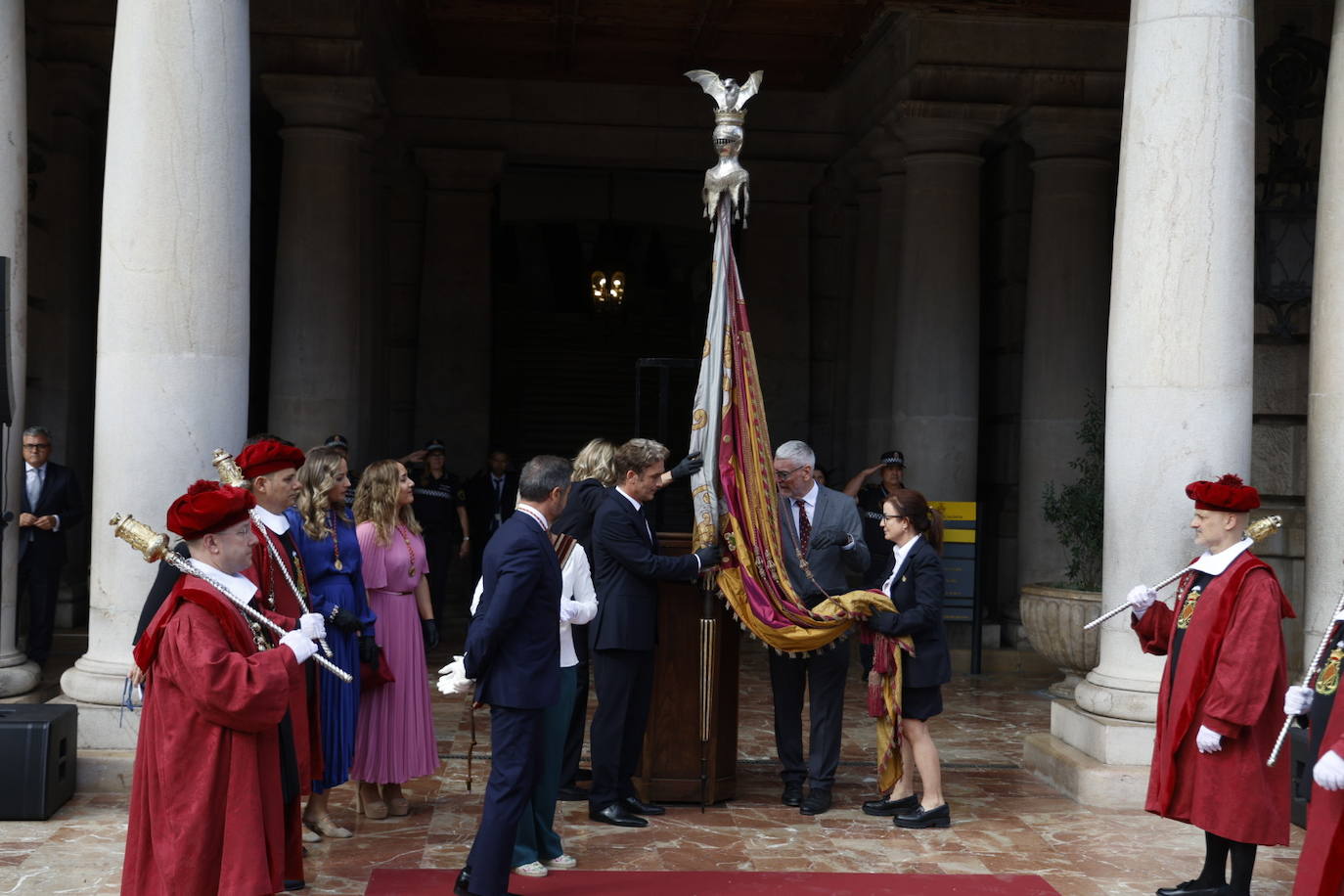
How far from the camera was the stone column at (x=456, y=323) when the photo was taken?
17125 mm

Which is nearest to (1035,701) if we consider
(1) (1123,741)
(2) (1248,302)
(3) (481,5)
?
(1) (1123,741)

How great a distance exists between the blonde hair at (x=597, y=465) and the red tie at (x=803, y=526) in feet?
3.28

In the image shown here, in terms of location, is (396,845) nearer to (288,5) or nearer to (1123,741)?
(1123,741)

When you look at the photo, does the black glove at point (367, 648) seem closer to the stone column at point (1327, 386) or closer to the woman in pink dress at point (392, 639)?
the woman in pink dress at point (392, 639)

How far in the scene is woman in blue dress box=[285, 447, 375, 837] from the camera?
21.5 feet

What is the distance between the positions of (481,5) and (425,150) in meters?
2.64

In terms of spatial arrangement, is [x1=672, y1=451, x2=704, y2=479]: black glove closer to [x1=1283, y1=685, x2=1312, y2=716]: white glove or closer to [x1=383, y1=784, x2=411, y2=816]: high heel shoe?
[x1=383, y1=784, x2=411, y2=816]: high heel shoe

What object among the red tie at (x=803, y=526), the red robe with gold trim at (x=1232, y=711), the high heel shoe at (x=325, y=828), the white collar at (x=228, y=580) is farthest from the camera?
the red tie at (x=803, y=526)

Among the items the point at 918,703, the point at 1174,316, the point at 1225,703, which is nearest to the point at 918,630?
the point at 918,703

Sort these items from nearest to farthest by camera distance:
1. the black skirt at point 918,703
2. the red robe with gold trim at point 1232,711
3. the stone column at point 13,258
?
the red robe with gold trim at point 1232,711 → the black skirt at point 918,703 → the stone column at point 13,258

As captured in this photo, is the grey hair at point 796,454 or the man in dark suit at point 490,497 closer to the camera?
the grey hair at point 796,454

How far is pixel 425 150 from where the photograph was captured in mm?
16750

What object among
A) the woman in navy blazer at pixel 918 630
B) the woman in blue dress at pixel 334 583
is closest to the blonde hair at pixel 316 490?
the woman in blue dress at pixel 334 583

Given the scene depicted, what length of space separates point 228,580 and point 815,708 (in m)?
3.85
